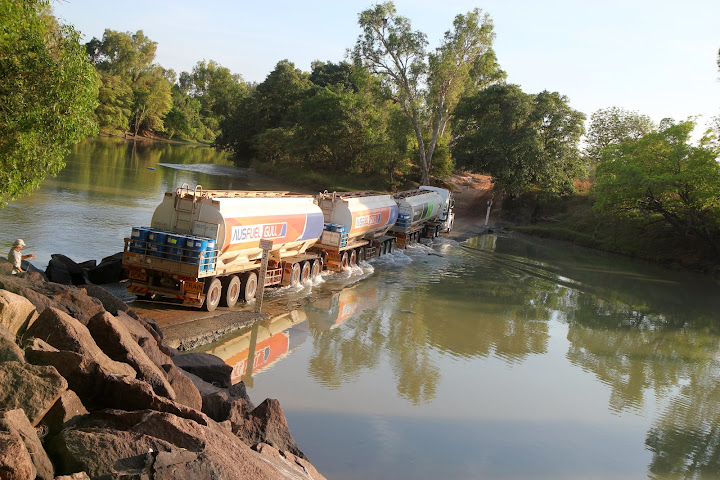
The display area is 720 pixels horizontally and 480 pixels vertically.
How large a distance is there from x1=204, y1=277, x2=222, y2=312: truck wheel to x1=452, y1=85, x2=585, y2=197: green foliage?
37865 millimetres

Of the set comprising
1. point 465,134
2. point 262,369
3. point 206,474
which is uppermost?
point 465,134

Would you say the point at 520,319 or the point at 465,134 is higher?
the point at 465,134

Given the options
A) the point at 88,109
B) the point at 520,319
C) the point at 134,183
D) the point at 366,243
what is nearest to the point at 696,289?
the point at 520,319

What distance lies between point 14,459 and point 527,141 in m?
48.6

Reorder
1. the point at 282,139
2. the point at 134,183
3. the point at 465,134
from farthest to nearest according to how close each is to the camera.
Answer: the point at 282,139, the point at 465,134, the point at 134,183

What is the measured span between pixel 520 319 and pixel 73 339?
57.0 feet

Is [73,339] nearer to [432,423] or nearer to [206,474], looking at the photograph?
[206,474]

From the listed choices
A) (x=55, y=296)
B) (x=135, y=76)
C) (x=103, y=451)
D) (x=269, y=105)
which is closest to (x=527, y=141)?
(x=269, y=105)

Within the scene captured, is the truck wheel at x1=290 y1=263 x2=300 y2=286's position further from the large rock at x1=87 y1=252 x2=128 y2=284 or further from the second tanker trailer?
the large rock at x1=87 y1=252 x2=128 y2=284

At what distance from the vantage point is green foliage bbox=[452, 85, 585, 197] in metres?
50.4

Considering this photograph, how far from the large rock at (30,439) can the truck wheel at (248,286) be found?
493 inches

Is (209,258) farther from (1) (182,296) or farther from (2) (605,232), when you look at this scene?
(2) (605,232)

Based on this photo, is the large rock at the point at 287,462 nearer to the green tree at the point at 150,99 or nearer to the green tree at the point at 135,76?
the green tree at the point at 135,76

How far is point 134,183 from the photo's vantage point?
4550 cm
